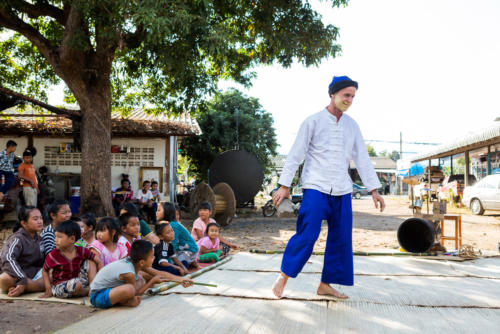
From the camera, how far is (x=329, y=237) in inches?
134

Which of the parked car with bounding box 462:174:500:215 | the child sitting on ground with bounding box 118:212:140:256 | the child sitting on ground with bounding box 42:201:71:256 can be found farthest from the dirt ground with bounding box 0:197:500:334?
the child sitting on ground with bounding box 118:212:140:256

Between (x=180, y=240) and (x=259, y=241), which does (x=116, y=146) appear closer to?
(x=259, y=241)

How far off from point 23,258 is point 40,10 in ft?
22.8

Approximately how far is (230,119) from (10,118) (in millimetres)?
8208

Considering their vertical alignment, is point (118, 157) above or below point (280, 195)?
above

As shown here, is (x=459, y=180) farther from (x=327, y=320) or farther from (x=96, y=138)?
(x=327, y=320)

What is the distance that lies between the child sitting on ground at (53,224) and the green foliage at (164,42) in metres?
3.27

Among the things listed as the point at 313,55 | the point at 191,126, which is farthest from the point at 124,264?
the point at 191,126

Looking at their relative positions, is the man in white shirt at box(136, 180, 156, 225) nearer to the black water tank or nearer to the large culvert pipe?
the black water tank

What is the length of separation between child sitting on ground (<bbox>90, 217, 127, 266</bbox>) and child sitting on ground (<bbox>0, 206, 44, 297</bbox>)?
53 centimetres

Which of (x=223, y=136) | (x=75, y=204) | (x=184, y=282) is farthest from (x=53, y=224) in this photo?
(x=223, y=136)

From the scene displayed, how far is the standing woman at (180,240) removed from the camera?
509cm

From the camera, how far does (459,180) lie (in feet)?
67.8

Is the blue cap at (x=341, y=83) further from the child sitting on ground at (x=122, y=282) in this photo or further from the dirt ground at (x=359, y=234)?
the dirt ground at (x=359, y=234)
